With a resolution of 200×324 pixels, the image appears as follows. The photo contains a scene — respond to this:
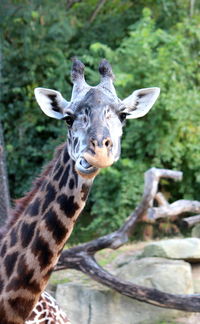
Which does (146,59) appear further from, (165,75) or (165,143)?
(165,143)

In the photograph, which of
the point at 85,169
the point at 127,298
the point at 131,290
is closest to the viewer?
the point at 85,169

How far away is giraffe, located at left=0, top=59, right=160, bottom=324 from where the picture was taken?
3383mm

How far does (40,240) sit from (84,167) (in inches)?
26.6

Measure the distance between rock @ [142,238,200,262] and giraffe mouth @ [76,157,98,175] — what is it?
4.00 meters

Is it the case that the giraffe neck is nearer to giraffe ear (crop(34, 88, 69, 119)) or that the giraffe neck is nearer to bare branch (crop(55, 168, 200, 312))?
giraffe ear (crop(34, 88, 69, 119))

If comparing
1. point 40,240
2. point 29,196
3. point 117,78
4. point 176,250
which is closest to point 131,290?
Result: point 176,250

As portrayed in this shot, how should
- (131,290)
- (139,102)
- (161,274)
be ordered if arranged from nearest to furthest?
(139,102), (131,290), (161,274)

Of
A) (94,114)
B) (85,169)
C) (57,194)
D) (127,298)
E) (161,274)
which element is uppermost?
(94,114)

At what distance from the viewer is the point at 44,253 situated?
3609 millimetres

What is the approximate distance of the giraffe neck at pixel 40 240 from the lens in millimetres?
3557

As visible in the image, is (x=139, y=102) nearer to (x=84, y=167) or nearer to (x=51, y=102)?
(x=51, y=102)

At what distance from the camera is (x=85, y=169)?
126 inches

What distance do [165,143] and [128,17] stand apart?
386 centimetres

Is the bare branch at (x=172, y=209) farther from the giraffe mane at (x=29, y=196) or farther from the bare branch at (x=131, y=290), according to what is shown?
the giraffe mane at (x=29, y=196)
